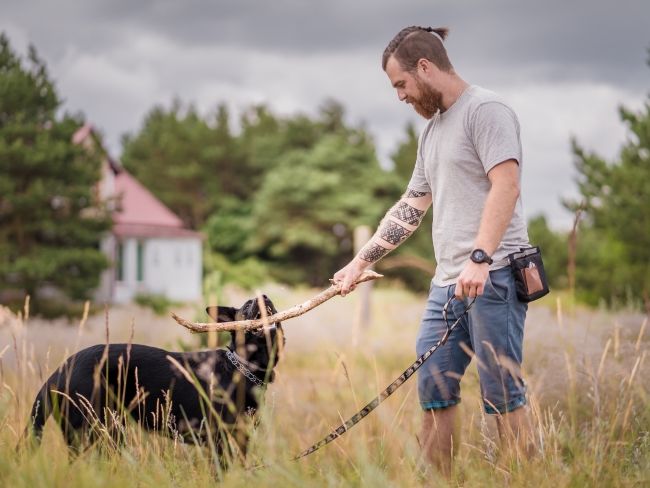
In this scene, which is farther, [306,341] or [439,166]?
[306,341]

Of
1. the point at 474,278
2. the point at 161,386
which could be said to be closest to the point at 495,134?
the point at 474,278

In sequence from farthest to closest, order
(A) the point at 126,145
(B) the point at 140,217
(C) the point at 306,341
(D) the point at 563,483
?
(A) the point at 126,145 < (B) the point at 140,217 < (C) the point at 306,341 < (D) the point at 563,483

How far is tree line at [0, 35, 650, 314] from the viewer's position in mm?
13672

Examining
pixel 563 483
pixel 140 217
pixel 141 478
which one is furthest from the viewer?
pixel 140 217

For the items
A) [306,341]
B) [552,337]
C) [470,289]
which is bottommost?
[306,341]

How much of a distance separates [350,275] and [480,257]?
84cm

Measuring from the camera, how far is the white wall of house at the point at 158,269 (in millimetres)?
23516

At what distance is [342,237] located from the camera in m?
34.8

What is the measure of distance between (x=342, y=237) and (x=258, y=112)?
49.7 ft

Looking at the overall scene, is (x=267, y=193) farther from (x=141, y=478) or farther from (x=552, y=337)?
(x=141, y=478)

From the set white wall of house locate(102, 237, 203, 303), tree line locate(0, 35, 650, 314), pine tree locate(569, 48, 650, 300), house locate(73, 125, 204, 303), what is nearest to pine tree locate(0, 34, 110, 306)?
tree line locate(0, 35, 650, 314)

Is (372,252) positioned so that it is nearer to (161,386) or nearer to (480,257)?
(480,257)

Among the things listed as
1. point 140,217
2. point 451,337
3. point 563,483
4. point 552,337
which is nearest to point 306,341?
point 552,337

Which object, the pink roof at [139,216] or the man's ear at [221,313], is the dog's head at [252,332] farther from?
the pink roof at [139,216]
